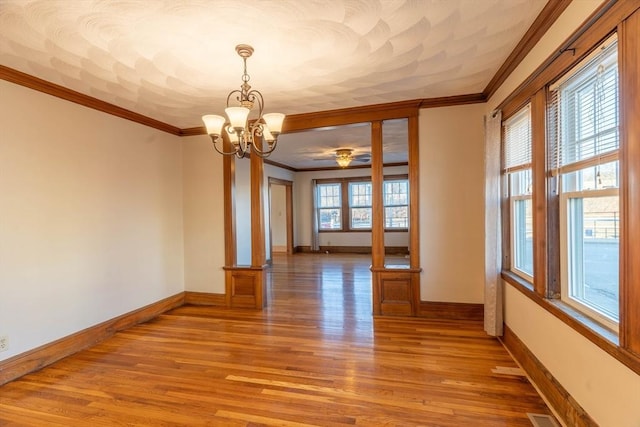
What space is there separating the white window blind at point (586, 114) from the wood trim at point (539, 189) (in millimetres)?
54

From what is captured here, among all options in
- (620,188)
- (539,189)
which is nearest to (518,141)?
(539,189)

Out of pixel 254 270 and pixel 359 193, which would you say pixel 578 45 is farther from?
pixel 359 193

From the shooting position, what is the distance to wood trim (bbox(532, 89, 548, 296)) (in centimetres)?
219

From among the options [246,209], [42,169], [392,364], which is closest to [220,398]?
[392,364]

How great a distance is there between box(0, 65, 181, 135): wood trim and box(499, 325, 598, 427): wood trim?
15.3 ft

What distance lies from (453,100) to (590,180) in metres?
2.08

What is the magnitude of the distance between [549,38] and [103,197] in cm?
422

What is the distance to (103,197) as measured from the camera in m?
3.47

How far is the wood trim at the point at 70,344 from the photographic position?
2605 millimetres

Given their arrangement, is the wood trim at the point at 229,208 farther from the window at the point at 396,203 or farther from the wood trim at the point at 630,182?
the window at the point at 396,203

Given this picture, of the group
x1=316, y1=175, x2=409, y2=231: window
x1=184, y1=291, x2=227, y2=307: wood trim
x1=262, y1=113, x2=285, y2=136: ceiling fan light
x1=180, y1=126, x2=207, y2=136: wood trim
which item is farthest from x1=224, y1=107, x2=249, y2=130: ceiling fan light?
x1=316, y1=175, x2=409, y2=231: window

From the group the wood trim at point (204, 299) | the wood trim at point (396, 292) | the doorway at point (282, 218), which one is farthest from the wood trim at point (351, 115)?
the doorway at point (282, 218)

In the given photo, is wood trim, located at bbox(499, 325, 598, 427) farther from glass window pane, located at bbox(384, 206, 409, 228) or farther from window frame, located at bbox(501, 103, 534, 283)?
glass window pane, located at bbox(384, 206, 409, 228)

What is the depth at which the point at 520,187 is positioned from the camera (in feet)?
9.37
